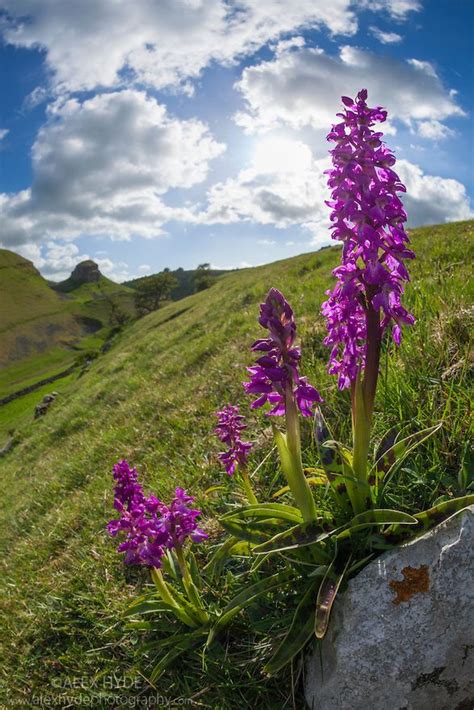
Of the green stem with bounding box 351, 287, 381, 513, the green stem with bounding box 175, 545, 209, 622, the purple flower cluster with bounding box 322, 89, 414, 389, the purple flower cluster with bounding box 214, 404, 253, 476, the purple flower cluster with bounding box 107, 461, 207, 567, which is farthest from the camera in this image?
the purple flower cluster with bounding box 214, 404, 253, 476

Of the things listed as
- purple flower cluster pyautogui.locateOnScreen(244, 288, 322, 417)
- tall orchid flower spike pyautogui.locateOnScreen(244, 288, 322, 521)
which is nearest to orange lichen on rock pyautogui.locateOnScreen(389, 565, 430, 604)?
tall orchid flower spike pyautogui.locateOnScreen(244, 288, 322, 521)

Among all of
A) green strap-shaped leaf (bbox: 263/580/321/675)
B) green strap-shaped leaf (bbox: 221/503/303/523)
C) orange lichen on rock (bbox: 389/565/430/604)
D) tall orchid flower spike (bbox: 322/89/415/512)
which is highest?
tall orchid flower spike (bbox: 322/89/415/512)

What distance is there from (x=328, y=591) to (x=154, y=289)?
108050 mm

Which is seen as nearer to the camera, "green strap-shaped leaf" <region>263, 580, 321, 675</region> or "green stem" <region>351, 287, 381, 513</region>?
"green stem" <region>351, 287, 381, 513</region>

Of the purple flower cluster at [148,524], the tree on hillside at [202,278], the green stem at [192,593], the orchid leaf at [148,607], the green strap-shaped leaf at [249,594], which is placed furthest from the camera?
the tree on hillside at [202,278]

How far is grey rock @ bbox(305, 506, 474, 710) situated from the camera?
2781 millimetres

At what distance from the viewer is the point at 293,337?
2873 millimetres

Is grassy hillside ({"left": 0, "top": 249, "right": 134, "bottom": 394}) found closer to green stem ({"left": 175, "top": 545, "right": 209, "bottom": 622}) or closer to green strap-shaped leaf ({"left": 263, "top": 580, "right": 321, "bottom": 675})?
green stem ({"left": 175, "top": 545, "right": 209, "bottom": 622})

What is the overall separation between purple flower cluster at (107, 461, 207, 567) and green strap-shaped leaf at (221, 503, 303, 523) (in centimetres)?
37

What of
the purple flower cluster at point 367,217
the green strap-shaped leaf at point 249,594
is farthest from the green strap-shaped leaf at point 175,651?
the purple flower cluster at point 367,217

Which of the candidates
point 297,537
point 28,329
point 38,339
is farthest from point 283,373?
point 28,329

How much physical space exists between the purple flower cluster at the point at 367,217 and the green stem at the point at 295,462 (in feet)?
2.18

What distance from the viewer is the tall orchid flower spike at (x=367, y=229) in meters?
2.71

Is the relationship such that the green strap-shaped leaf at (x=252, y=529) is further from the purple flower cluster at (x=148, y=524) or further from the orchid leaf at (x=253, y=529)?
the purple flower cluster at (x=148, y=524)
